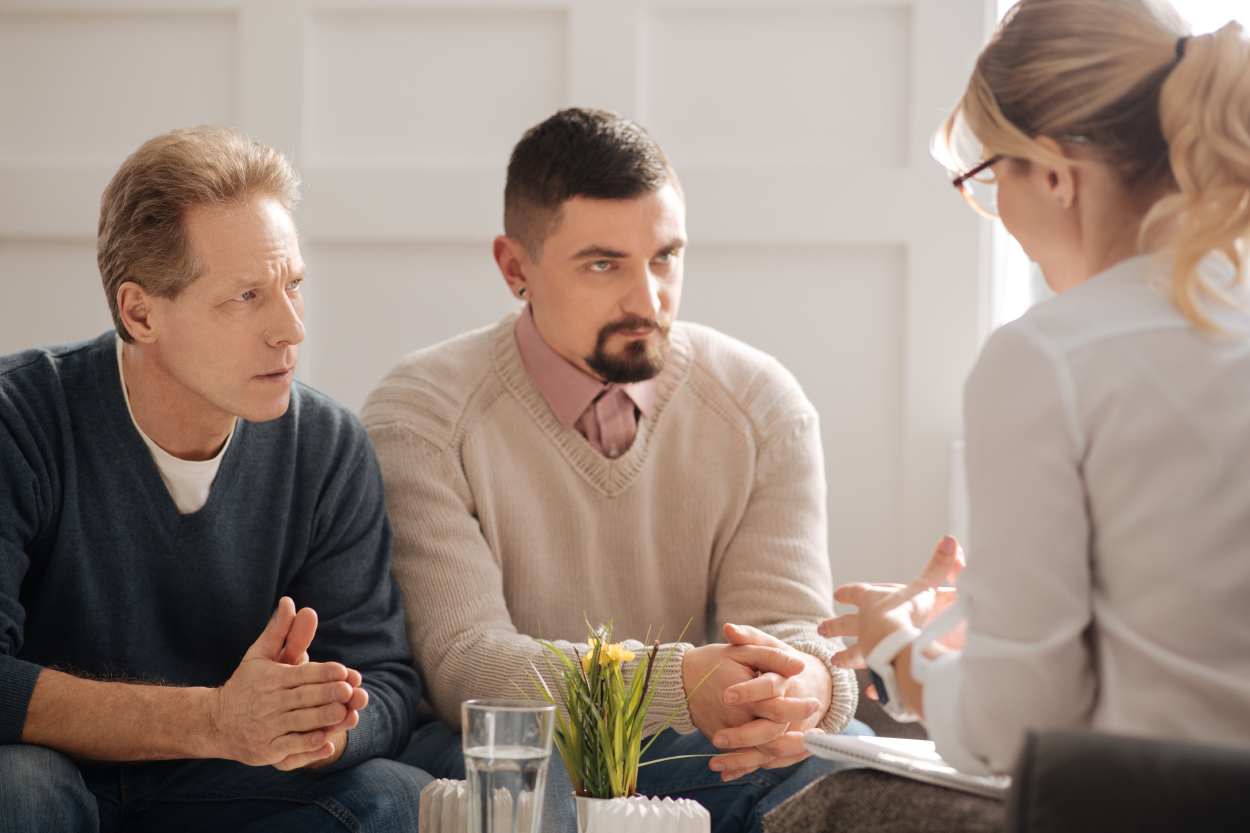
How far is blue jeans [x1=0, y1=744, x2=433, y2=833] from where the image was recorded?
1378 millimetres

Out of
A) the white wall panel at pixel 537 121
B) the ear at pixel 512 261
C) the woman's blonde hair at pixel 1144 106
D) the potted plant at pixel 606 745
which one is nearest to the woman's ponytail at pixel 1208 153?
the woman's blonde hair at pixel 1144 106

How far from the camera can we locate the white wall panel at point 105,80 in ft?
8.55

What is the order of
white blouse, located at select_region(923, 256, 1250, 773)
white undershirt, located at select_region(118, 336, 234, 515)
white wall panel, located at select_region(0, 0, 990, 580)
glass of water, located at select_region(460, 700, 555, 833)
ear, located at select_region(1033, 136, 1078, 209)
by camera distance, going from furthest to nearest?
white wall panel, located at select_region(0, 0, 990, 580) → white undershirt, located at select_region(118, 336, 234, 515) → glass of water, located at select_region(460, 700, 555, 833) → ear, located at select_region(1033, 136, 1078, 209) → white blouse, located at select_region(923, 256, 1250, 773)

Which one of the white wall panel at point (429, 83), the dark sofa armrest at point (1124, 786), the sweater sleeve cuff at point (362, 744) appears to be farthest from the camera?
the white wall panel at point (429, 83)

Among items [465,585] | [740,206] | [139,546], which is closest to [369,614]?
[465,585]

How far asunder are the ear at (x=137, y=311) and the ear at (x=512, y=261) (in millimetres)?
622

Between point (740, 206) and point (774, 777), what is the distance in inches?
53.1

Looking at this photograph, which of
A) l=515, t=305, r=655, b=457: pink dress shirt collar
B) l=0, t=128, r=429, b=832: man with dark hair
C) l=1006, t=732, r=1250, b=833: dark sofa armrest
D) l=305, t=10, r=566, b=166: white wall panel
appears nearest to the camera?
l=1006, t=732, r=1250, b=833: dark sofa armrest

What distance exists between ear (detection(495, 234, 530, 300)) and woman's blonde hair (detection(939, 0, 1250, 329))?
105cm

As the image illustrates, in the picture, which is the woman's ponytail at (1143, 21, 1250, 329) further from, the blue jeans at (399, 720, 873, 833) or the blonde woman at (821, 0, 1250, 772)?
the blue jeans at (399, 720, 873, 833)

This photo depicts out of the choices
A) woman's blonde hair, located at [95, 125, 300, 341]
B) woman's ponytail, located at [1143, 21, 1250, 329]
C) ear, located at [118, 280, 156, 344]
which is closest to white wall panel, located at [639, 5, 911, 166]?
woman's blonde hair, located at [95, 125, 300, 341]

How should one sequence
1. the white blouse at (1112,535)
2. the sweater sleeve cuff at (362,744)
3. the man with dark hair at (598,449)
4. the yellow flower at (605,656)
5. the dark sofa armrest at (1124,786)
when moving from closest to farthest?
the dark sofa armrest at (1124,786) < the white blouse at (1112,535) < the yellow flower at (605,656) < the sweater sleeve cuff at (362,744) < the man with dark hair at (598,449)

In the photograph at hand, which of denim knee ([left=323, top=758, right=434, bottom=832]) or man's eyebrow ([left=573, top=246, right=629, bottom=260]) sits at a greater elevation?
man's eyebrow ([left=573, top=246, right=629, bottom=260])

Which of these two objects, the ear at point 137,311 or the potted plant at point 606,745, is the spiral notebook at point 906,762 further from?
the ear at point 137,311
